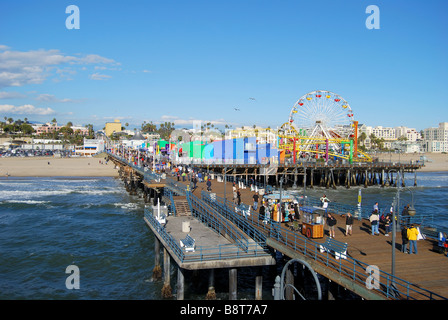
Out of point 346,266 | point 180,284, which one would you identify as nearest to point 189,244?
point 180,284

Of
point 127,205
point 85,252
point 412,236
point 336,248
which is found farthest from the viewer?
point 127,205

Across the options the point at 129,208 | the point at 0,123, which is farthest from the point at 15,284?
the point at 0,123

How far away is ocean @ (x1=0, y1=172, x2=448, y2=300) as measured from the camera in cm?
1975

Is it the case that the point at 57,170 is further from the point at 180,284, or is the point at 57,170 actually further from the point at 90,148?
the point at 180,284

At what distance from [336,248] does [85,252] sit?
60.8 ft

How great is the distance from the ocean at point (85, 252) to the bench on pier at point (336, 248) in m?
5.21

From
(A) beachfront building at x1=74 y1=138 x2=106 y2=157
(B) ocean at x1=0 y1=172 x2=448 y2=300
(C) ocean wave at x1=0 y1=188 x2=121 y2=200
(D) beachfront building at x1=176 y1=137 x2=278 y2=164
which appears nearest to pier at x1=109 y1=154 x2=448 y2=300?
(B) ocean at x1=0 y1=172 x2=448 y2=300

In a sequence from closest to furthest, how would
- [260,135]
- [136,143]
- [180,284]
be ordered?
1. [180,284]
2. [136,143]
3. [260,135]

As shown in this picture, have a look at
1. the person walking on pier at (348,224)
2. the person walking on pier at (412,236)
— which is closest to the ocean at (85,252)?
the person walking on pier at (348,224)

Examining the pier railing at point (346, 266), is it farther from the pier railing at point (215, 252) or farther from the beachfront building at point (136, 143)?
the beachfront building at point (136, 143)

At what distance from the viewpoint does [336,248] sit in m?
14.5

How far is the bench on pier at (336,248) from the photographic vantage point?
13.9 metres

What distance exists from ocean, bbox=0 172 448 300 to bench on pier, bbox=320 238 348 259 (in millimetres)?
5206
